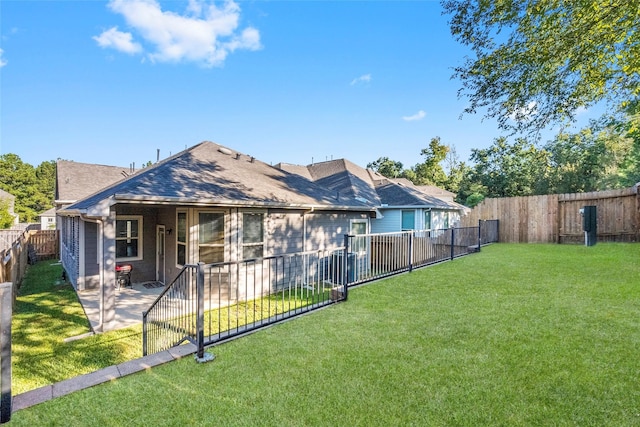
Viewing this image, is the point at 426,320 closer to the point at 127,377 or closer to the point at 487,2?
the point at 127,377

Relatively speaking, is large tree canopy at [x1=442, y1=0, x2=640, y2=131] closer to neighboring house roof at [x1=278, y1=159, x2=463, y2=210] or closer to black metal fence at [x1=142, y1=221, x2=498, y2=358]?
black metal fence at [x1=142, y1=221, x2=498, y2=358]

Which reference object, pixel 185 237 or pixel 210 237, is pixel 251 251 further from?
pixel 185 237

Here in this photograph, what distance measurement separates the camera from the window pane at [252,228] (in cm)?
824

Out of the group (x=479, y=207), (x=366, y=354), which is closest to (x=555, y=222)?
(x=479, y=207)

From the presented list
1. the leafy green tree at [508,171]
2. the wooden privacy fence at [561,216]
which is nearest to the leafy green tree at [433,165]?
the leafy green tree at [508,171]

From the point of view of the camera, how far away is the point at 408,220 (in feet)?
53.3

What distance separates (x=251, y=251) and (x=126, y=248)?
4265mm

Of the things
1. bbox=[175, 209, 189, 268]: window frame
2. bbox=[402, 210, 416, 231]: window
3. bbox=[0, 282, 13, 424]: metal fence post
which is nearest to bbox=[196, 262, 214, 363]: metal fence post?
bbox=[0, 282, 13, 424]: metal fence post

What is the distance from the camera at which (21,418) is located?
2.52 m

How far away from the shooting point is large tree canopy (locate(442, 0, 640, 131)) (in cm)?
448

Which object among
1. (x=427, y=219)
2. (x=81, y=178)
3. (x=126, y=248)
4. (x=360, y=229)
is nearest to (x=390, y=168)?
(x=427, y=219)

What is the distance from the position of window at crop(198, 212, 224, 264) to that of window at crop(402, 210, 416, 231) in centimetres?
1078

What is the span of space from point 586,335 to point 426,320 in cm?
192

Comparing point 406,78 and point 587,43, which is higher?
point 406,78
